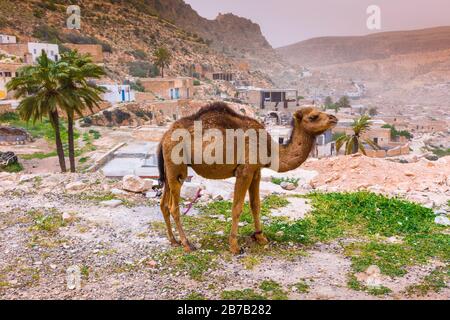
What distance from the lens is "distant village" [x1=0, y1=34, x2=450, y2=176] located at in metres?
32.7

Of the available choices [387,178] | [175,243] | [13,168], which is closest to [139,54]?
[13,168]

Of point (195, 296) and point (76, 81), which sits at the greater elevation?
point (76, 81)

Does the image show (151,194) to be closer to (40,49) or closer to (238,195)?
(238,195)

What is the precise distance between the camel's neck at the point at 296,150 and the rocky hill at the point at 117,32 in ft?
159

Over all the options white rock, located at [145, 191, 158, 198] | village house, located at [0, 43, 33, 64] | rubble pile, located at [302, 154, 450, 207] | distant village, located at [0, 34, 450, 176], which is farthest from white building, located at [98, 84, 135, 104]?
white rock, located at [145, 191, 158, 198]

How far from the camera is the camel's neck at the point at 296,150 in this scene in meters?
6.31

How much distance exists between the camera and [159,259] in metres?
6.37

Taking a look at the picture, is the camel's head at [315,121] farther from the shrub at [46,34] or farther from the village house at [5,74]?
the shrub at [46,34]

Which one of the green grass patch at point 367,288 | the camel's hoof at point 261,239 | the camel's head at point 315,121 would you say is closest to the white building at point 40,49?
the camel's hoof at point 261,239

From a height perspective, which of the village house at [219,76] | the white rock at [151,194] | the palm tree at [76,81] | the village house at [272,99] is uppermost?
the village house at [219,76]

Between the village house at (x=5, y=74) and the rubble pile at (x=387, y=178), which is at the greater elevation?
the village house at (x=5, y=74)

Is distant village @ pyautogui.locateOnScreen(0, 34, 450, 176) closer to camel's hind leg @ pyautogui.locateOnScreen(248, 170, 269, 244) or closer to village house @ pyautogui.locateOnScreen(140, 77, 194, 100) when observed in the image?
village house @ pyautogui.locateOnScreen(140, 77, 194, 100)

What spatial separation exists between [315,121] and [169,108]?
141 ft

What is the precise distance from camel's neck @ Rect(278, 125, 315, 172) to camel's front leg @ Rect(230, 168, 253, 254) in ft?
1.70
